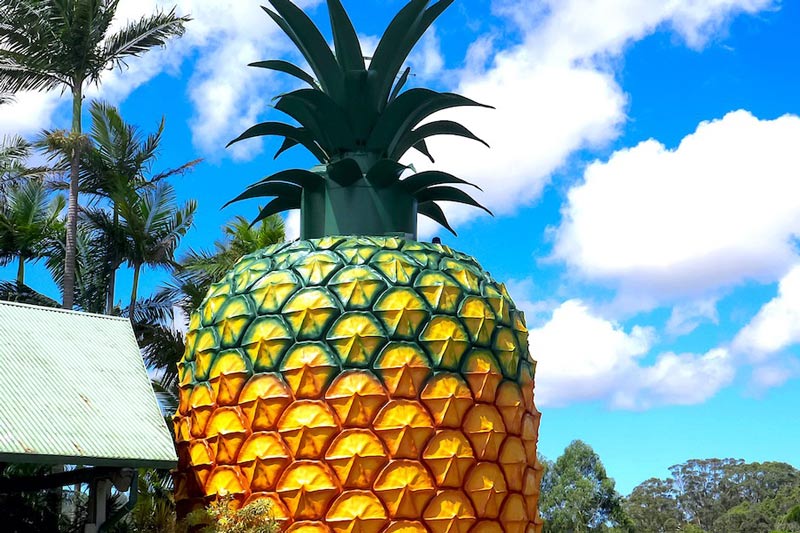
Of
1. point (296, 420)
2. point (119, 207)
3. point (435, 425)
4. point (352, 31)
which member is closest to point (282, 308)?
point (296, 420)

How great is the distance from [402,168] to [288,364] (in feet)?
12.4

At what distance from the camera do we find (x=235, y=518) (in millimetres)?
11836

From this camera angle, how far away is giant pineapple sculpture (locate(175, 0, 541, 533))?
1195 cm

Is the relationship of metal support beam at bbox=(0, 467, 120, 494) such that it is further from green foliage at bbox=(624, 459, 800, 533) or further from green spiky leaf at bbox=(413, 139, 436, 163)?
green foliage at bbox=(624, 459, 800, 533)

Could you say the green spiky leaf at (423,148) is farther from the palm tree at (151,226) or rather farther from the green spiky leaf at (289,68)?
the palm tree at (151,226)

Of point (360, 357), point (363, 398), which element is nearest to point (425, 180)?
point (360, 357)

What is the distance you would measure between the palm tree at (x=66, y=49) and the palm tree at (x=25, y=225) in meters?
3.07

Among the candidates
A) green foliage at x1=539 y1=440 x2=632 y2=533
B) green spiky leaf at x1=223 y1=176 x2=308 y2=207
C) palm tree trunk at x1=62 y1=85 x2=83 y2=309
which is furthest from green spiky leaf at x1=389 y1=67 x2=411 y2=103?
green foliage at x1=539 y1=440 x2=632 y2=533

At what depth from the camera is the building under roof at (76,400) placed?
10.8m

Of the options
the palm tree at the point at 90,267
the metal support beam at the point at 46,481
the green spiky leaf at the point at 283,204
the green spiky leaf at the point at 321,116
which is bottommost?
the metal support beam at the point at 46,481

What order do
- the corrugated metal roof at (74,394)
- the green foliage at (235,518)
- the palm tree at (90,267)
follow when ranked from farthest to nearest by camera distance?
1. the palm tree at (90,267)
2. the green foliage at (235,518)
3. the corrugated metal roof at (74,394)

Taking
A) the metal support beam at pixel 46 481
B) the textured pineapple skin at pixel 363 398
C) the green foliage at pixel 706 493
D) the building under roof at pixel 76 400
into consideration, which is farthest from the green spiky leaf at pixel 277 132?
the green foliage at pixel 706 493

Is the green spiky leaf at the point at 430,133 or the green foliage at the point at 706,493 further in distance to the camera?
the green foliage at the point at 706,493

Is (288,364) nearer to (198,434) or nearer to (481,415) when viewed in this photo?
(198,434)
